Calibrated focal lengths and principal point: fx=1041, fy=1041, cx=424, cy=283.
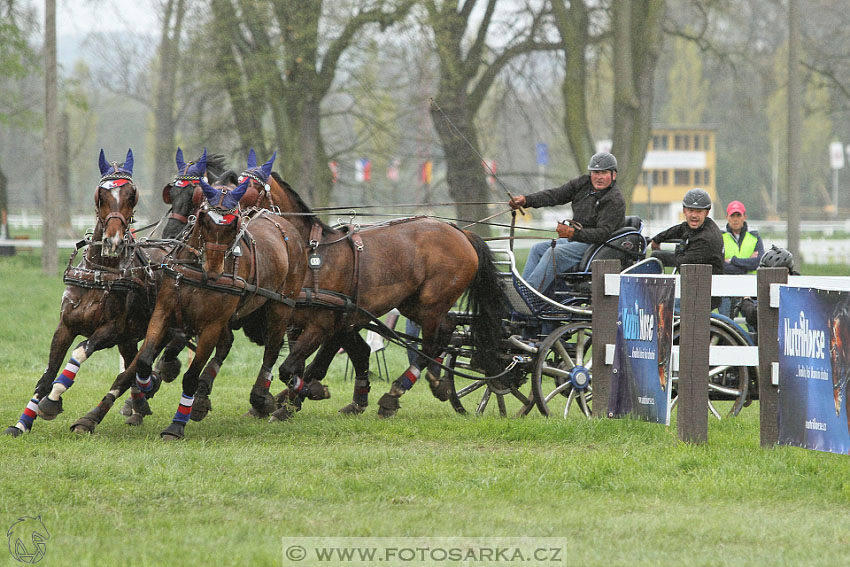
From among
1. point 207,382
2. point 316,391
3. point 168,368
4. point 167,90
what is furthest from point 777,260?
point 167,90

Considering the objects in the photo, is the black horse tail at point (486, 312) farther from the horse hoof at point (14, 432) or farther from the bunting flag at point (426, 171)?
the bunting flag at point (426, 171)

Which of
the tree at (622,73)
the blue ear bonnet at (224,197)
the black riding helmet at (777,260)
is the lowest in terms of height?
the black riding helmet at (777,260)

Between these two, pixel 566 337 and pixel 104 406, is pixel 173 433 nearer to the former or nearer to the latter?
pixel 104 406

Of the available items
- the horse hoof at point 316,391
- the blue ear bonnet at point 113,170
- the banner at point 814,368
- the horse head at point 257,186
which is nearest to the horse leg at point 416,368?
the horse hoof at point 316,391

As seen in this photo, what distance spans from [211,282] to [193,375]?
0.71 metres

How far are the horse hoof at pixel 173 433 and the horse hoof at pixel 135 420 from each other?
0.85 meters

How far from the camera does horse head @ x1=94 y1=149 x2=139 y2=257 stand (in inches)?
279

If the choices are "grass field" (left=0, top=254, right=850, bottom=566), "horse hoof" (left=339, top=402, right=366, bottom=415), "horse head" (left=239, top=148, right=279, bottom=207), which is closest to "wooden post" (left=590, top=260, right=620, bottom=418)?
"grass field" (left=0, top=254, right=850, bottom=566)

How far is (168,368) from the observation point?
8.84 m

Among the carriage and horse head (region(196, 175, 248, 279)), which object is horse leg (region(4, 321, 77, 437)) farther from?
the carriage

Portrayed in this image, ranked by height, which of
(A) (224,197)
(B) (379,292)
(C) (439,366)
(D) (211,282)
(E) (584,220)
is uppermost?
(A) (224,197)

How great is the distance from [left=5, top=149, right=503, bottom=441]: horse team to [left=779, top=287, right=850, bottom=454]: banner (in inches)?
120

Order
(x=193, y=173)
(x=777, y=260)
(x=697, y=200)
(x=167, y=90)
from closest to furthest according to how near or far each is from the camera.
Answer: (x=193, y=173) < (x=777, y=260) < (x=697, y=200) < (x=167, y=90)

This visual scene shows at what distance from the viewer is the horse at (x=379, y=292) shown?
27.4 feet
